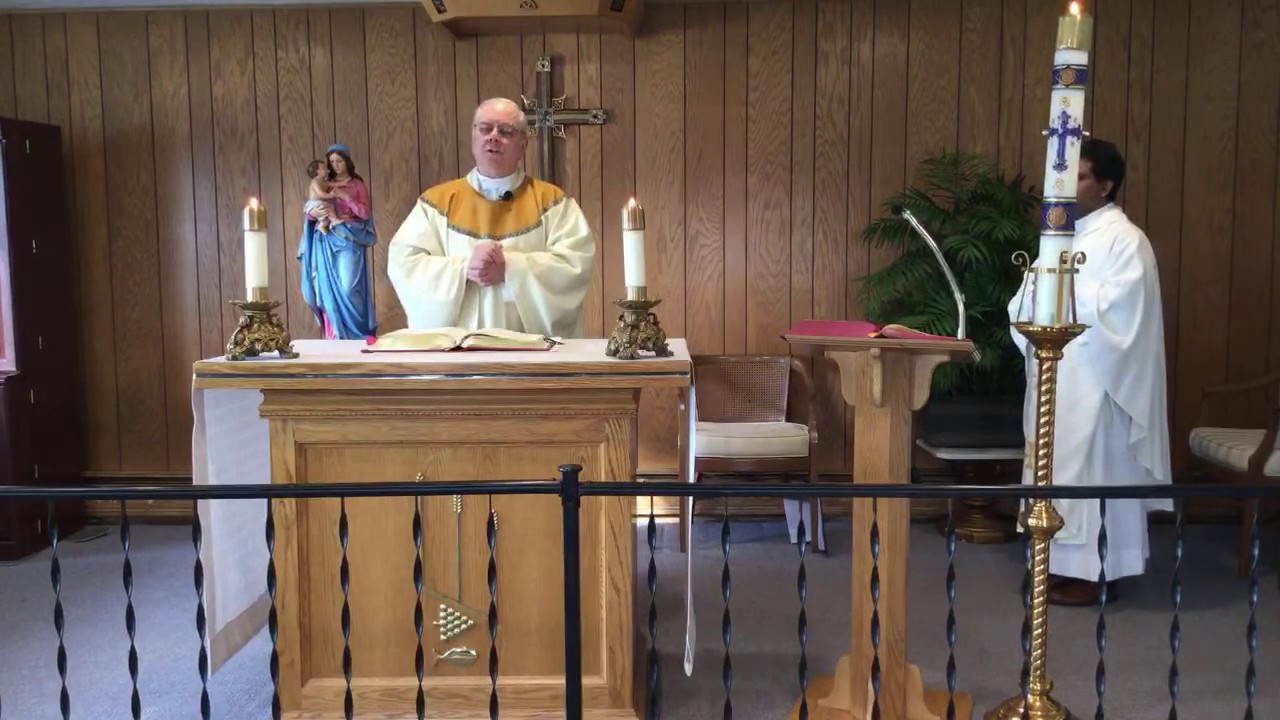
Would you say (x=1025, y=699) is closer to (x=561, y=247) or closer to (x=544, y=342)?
(x=544, y=342)

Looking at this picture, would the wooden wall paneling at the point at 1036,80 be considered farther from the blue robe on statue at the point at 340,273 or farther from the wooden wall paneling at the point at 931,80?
the blue robe on statue at the point at 340,273

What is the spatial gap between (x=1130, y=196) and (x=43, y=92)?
5315mm

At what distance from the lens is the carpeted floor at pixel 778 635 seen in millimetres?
3156

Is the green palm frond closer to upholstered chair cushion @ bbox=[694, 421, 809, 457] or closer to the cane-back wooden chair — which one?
the cane-back wooden chair

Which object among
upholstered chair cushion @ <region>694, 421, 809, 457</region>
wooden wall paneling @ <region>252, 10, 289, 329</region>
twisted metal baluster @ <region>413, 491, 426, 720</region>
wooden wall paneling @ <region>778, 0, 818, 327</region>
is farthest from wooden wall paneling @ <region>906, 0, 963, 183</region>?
twisted metal baluster @ <region>413, 491, 426, 720</region>

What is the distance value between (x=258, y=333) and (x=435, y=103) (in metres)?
2.74

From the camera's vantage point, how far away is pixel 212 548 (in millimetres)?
2715

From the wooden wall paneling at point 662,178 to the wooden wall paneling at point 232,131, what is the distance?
1.87 metres

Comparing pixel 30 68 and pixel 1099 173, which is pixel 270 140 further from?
pixel 1099 173

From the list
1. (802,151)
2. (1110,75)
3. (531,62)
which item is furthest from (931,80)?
(531,62)

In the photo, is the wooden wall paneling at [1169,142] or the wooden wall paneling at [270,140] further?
the wooden wall paneling at [270,140]

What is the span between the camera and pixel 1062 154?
1990 millimetres

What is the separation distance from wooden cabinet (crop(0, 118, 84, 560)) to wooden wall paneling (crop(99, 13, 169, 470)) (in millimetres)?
225

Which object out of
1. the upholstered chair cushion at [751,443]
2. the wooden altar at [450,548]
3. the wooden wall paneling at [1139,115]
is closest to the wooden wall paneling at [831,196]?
the upholstered chair cushion at [751,443]
